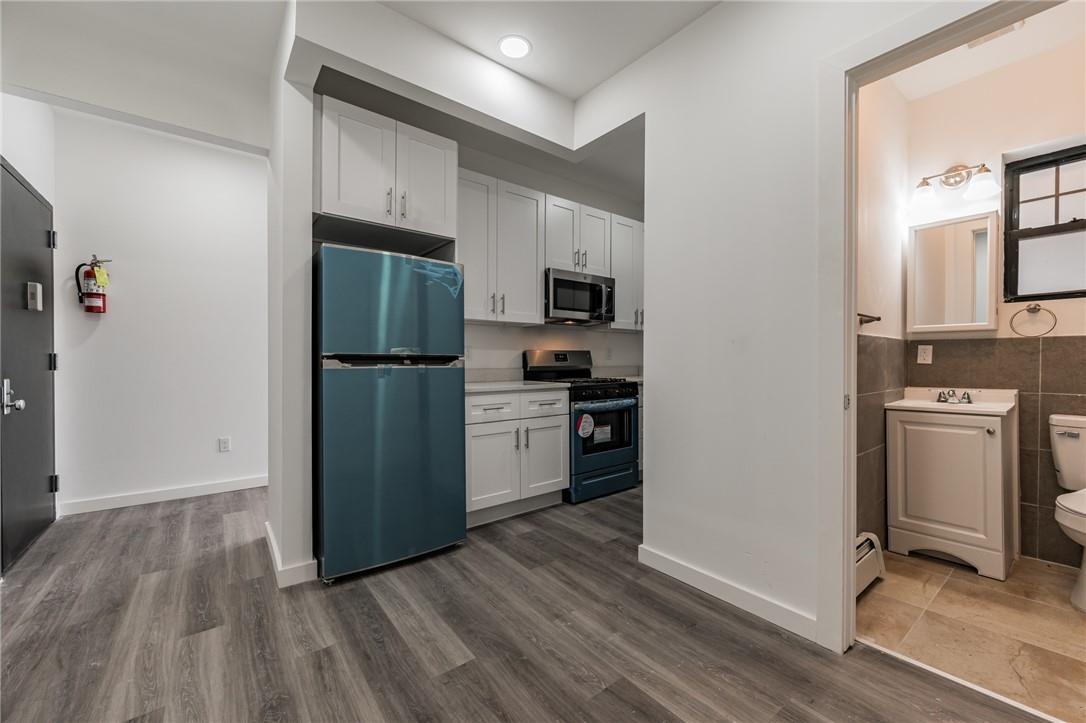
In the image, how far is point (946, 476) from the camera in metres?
2.44

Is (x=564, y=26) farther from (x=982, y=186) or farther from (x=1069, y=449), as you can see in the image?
(x=1069, y=449)

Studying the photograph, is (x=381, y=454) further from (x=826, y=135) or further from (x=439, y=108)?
(x=826, y=135)

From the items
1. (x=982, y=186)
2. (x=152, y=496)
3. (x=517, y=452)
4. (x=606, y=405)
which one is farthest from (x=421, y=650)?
(x=982, y=186)

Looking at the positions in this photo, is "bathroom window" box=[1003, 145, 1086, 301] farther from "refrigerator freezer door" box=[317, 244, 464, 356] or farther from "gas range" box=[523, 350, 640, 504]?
"refrigerator freezer door" box=[317, 244, 464, 356]

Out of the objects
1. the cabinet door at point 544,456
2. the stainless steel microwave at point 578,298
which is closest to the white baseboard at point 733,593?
the cabinet door at point 544,456

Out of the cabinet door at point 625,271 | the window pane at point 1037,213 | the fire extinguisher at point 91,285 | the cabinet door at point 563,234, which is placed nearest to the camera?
the window pane at point 1037,213

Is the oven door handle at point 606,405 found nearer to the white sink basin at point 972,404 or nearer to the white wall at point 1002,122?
the white sink basin at point 972,404

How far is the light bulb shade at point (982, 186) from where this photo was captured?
260cm

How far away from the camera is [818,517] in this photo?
176cm

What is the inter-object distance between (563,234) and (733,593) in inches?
114

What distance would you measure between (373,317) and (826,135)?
2135 mm

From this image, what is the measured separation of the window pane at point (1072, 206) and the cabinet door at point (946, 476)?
1.21 meters

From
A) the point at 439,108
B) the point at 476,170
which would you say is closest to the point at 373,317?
the point at 439,108

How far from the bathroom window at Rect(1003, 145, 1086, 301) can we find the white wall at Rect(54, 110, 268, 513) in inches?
209
